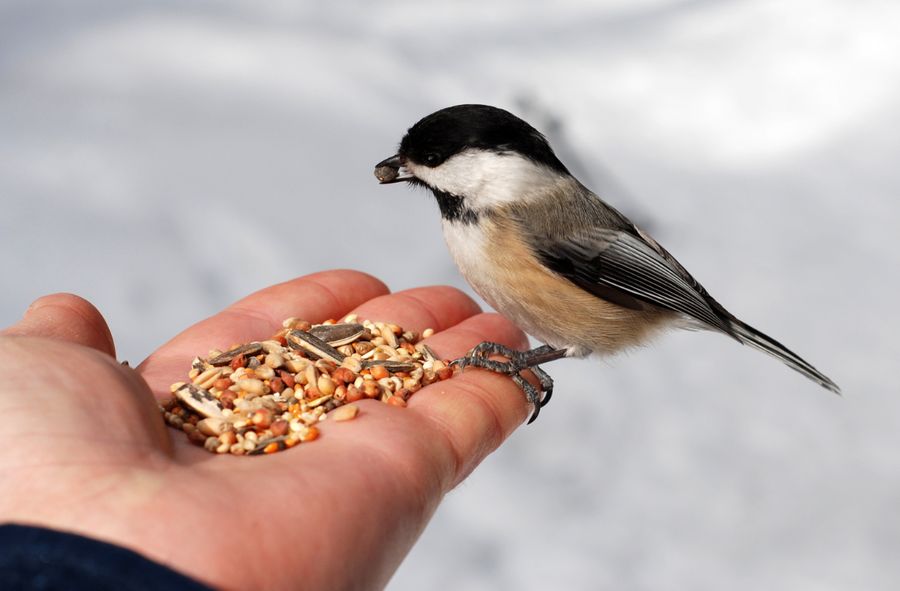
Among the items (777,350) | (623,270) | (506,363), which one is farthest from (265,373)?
(777,350)

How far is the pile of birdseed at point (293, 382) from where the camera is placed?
3.33 feet

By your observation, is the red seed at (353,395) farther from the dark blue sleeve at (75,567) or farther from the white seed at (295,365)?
the dark blue sleeve at (75,567)

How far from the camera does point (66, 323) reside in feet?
3.76

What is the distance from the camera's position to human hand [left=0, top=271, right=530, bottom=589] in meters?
0.76

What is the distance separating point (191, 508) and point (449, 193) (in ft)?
2.21

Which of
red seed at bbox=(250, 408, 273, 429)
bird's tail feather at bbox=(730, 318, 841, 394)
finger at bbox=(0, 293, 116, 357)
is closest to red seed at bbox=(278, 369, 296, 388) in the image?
red seed at bbox=(250, 408, 273, 429)

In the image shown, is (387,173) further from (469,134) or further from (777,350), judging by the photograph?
(777,350)

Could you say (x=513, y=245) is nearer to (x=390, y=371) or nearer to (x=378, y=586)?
(x=390, y=371)

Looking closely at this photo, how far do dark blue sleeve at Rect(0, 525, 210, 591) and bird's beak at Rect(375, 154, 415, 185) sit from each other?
0.76m

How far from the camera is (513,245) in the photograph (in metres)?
1.27

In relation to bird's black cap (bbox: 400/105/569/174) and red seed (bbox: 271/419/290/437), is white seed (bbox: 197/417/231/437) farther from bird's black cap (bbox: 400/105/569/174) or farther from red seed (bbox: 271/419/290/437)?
bird's black cap (bbox: 400/105/569/174)

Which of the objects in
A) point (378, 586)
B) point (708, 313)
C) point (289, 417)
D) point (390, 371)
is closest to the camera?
point (378, 586)

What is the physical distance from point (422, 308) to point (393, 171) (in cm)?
37

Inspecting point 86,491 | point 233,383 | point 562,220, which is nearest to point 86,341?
point 233,383
